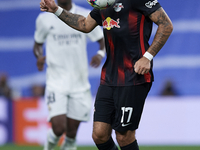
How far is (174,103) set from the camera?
8484 millimetres

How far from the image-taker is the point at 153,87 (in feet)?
39.4

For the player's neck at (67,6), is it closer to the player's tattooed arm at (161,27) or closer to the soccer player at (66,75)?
the soccer player at (66,75)

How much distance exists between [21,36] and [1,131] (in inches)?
224

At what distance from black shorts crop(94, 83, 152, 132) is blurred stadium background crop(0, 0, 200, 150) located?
14.2 feet

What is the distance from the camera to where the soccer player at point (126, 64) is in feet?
11.8

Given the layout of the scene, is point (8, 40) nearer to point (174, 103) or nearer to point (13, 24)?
point (13, 24)

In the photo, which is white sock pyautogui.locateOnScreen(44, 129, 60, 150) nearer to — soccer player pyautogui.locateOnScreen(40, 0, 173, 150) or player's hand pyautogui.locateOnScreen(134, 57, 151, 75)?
soccer player pyautogui.locateOnScreen(40, 0, 173, 150)

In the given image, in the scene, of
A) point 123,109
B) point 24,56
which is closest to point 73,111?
point 123,109

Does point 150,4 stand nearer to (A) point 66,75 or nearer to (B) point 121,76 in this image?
(B) point 121,76

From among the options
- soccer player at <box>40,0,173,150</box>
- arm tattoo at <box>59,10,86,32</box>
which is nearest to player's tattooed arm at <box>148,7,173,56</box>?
soccer player at <box>40,0,173,150</box>

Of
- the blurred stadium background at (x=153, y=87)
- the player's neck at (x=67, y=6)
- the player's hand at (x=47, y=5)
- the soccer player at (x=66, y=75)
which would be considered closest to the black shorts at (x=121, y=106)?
the player's hand at (x=47, y=5)

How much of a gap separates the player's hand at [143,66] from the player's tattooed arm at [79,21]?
83 cm

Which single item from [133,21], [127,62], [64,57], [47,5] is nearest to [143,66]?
[127,62]

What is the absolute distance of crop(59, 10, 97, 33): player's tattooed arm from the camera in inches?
162
